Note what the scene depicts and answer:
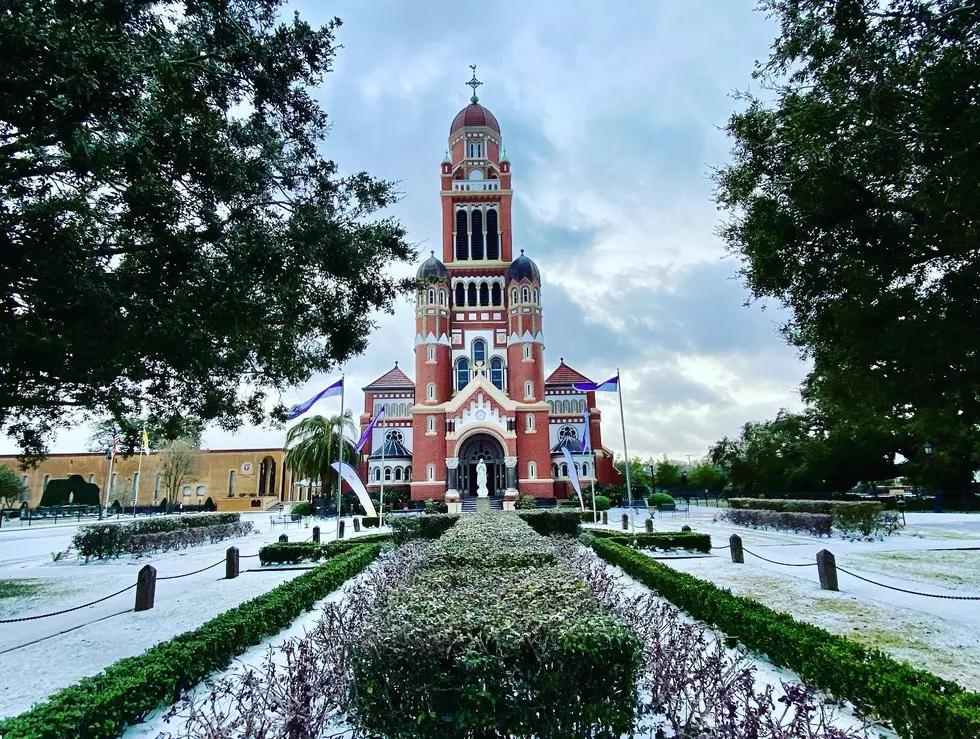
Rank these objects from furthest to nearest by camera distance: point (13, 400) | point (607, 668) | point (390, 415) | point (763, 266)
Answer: point (390, 415) → point (763, 266) → point (13, 400) → point (607, 668)

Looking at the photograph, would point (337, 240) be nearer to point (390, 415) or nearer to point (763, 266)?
point (763, 266)

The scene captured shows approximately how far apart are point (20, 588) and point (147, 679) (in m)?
11.3

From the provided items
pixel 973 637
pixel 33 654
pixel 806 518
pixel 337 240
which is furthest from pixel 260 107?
pixel 806 518

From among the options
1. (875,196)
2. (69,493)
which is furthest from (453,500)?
(69,493)

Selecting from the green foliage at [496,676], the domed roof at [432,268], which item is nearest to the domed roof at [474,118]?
the domed roof at [432,268]

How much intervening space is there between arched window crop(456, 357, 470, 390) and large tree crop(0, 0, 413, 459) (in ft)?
107

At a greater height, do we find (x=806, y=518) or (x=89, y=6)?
(x=89, y=6)

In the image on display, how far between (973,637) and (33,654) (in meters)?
12.9

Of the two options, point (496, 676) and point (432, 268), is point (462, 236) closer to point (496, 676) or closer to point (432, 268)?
point (432, 268)

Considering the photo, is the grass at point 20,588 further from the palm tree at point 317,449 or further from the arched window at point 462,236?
the arched window at point 462,236

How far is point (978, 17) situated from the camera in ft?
24.8

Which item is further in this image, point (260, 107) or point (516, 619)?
point (260, 107)

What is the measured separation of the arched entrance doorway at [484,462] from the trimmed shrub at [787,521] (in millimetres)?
17336

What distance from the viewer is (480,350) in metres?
45.3
